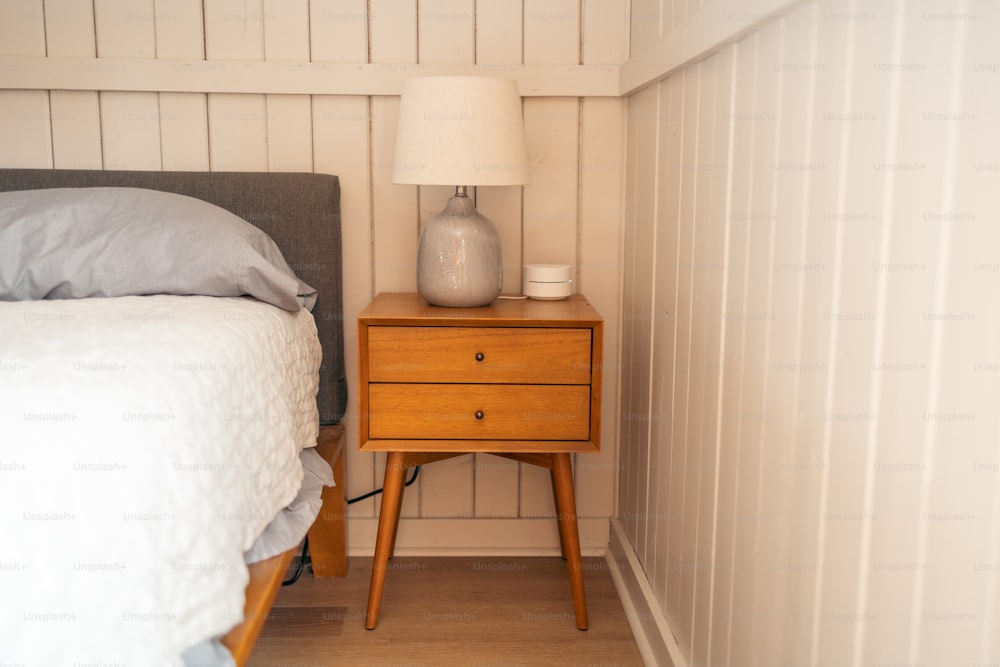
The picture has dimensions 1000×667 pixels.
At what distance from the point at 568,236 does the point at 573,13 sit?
0.53 meters

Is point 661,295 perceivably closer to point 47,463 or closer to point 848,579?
point 848,579

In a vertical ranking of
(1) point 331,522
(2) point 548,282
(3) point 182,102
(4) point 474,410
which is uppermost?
(3) point 182,102

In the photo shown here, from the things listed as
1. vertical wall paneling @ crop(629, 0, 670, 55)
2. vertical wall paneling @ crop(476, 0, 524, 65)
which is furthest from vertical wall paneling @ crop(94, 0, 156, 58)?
vertical wall paneling @ crop(629, 0, 670, 55)

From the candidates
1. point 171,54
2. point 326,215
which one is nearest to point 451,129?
point 326,215

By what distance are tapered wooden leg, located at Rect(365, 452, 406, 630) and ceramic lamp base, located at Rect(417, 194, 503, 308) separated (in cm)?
36

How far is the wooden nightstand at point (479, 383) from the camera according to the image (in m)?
1.70

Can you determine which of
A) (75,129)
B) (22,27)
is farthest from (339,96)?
(22,27)

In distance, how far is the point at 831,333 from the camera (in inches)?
36.5

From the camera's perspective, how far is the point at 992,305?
672 millimetres

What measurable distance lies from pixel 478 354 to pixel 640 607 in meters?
0.64

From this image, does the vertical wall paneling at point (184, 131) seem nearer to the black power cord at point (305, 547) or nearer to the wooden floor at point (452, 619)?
the black power cord at point (305, 547)

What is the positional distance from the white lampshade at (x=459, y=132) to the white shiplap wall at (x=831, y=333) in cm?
33

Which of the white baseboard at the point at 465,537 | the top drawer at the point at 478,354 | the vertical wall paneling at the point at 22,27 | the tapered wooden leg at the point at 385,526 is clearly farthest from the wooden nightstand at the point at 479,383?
the vertical wall paneling at the point at 22,27

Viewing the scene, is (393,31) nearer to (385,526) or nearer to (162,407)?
(385,526)
